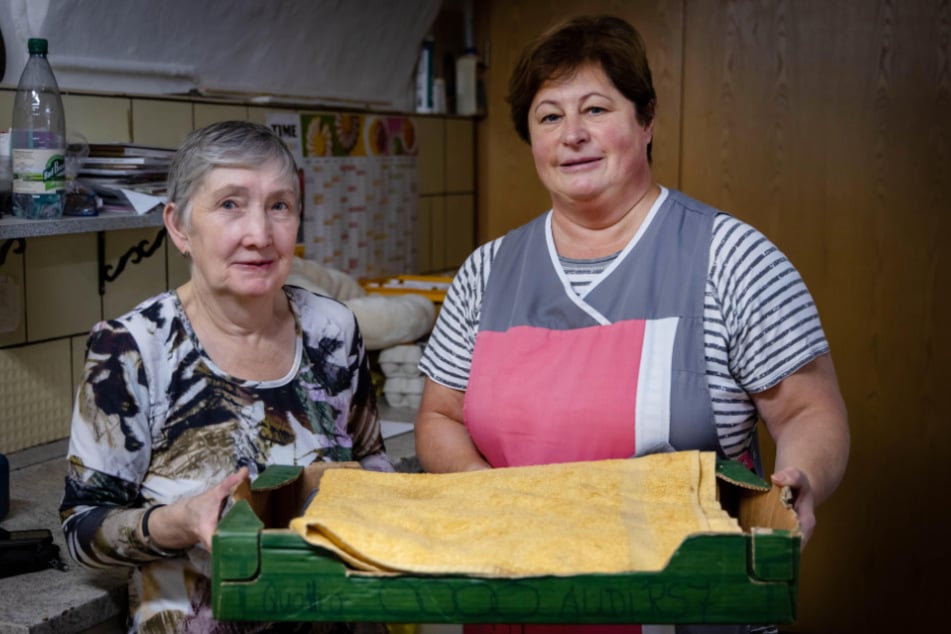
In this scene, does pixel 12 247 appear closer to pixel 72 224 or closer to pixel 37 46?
pixel 72 224

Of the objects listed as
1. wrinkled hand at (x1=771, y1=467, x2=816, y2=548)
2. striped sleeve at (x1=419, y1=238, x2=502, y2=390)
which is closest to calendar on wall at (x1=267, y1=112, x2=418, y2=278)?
striped sleeve at (x1=419, y1=238, x2=502, y2=390)

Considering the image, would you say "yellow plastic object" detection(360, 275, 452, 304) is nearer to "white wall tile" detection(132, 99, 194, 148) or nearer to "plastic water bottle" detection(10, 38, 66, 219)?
"white wall tile" detection(132, 99, 194, 148)

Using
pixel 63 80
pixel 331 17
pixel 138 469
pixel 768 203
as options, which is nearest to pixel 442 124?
pixel 331 17

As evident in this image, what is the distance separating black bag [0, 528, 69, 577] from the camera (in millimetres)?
1374

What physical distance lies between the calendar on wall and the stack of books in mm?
591

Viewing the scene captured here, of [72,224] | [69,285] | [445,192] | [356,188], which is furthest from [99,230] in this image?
[445,192]

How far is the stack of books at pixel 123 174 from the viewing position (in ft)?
6.05

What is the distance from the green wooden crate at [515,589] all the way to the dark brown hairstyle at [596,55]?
0.72m

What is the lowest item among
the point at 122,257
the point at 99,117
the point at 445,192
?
the point at 122,257

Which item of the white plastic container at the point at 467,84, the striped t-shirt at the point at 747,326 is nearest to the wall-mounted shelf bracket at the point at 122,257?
the striped t-shirt at the point at 747,326

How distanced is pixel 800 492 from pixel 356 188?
6.37 feet

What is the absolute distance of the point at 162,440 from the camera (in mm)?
1277

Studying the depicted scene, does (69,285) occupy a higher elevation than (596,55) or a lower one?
lower

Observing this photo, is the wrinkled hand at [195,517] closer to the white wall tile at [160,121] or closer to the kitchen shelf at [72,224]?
the kitchen shelf at [72,224]
